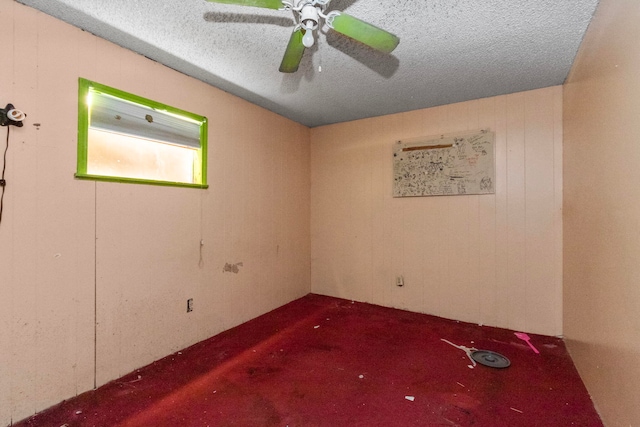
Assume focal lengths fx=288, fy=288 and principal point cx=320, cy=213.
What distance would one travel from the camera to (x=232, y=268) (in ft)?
9.95

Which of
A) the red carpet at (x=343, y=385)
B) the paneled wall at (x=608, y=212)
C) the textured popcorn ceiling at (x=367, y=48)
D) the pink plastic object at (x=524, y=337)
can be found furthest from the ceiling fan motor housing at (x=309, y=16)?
the pink plastic object at (x=524, y=337)

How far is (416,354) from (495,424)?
2.73 ft

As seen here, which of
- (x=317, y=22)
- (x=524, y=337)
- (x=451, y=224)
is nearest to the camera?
(x=317, y=22)

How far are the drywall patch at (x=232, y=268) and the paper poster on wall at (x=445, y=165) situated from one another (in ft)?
6.74

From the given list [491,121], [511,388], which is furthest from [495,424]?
[491,121]

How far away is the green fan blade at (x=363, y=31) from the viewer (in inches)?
57.6

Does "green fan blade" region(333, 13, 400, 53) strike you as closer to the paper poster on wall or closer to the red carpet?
the paper poster on wall

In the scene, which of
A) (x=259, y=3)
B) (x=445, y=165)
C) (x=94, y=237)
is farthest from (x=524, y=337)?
(x=94, y=237)

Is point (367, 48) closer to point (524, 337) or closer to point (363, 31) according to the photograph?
point (363, 31)

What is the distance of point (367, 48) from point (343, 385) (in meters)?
2.48

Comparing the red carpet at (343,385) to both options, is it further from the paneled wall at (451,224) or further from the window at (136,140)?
the window at (136,140)

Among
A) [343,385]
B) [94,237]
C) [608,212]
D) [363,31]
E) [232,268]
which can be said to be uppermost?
[363,31]

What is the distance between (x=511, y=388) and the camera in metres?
2.00

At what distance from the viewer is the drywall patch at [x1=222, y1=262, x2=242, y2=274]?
116 inches
